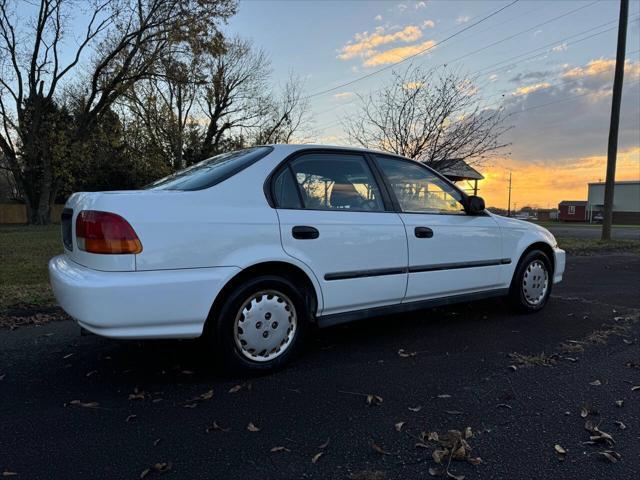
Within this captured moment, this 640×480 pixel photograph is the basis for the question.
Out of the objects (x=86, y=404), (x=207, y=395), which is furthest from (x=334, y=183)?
(x=86, y=404)

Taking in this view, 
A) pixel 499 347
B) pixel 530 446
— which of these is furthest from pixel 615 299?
pixel 530 446

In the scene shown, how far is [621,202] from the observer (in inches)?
2395

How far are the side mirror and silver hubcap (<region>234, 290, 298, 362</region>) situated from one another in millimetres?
2098

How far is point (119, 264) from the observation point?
273 centimetres

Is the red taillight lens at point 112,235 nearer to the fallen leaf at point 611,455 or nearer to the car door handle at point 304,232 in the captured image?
the car door handle at point 304,232

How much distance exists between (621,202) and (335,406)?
70738mm

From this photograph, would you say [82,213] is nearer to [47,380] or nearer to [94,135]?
[47,380]

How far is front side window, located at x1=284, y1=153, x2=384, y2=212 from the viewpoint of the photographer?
3.50m

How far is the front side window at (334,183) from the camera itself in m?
3.50

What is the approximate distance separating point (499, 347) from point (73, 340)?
3.81 m

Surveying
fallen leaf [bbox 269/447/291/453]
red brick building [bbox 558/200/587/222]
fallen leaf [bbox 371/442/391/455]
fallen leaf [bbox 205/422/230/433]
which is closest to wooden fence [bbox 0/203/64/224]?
fallen leaf [bbox 205/422/230/433]

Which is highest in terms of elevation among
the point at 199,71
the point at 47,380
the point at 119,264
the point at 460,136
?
the point at 199,71

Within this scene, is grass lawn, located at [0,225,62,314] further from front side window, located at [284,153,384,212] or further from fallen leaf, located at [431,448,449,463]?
fallen leaf, located at [431,448,449,463]

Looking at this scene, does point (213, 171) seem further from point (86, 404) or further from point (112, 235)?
point (86, 404)
